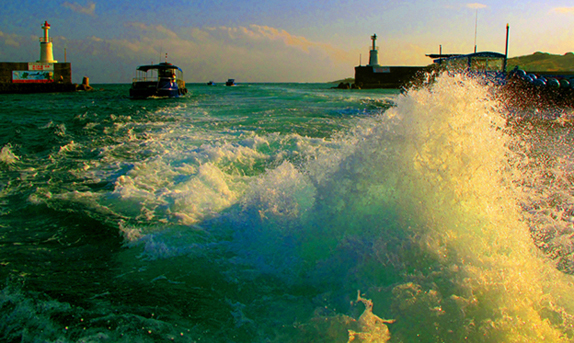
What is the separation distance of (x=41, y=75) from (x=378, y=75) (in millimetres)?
44926

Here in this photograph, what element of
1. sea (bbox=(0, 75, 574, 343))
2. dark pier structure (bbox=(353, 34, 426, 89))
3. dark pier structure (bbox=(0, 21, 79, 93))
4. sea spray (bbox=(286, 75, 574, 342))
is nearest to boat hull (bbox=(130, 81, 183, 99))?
dark pier structure (bbox=(0, 21, 79, 93))

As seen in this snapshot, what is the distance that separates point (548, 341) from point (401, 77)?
57504mm

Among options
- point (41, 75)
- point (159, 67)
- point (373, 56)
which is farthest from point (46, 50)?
point (373, 56)

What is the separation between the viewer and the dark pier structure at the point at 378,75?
54.0 m

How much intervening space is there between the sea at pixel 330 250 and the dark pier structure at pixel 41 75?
139 feet

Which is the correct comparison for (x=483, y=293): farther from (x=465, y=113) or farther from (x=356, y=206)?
(x=465, y=113)

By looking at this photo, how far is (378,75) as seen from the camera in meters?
54.0

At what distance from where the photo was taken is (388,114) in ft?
12.5

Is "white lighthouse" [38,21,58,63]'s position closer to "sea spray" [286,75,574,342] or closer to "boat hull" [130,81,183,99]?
"boat hull" [130,81,183,99]

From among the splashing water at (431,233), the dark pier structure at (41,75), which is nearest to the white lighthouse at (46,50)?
the dark pier structure at (41,75)

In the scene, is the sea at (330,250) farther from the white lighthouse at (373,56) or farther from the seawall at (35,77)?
the white lighthouse at (373,56)

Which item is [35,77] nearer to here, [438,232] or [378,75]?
[378,75]

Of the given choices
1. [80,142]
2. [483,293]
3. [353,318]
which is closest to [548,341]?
[483,293]

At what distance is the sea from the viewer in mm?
2340
